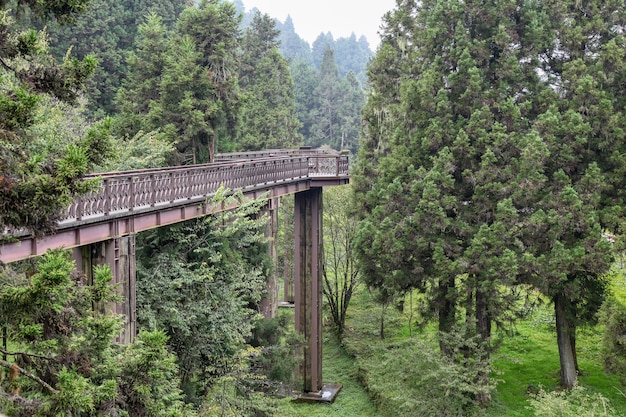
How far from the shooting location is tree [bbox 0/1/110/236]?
217 inches

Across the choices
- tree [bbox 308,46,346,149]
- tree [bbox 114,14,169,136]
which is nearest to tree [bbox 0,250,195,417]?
tree [bbox 114,14,169,136]

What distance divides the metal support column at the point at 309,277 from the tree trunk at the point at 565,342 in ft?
25.3

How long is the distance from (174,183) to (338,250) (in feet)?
52.0

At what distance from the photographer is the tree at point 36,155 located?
551 cm

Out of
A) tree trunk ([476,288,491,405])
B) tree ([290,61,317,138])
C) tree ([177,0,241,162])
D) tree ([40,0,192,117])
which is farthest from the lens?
tree ([290,61,317,138])

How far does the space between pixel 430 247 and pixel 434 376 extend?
12.6 ft

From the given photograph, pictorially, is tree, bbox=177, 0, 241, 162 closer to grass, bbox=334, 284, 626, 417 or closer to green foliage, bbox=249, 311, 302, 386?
green foliage, bbox=249, 311, 302, 386

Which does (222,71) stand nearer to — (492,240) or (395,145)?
(395,145)

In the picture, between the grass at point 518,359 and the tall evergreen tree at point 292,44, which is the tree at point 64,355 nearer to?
the grass at point 518,359

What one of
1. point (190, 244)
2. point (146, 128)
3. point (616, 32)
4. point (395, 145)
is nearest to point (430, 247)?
point (395, 145)

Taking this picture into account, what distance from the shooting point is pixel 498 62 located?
56.0 feet

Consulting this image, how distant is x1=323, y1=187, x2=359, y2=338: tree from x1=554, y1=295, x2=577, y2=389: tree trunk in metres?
9.64

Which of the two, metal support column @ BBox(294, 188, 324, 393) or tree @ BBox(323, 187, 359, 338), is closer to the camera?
metal support column @ BBox(294, 188, 324, 393)

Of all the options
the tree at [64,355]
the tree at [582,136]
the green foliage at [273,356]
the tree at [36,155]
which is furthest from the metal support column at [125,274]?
the tree at [582,136]
